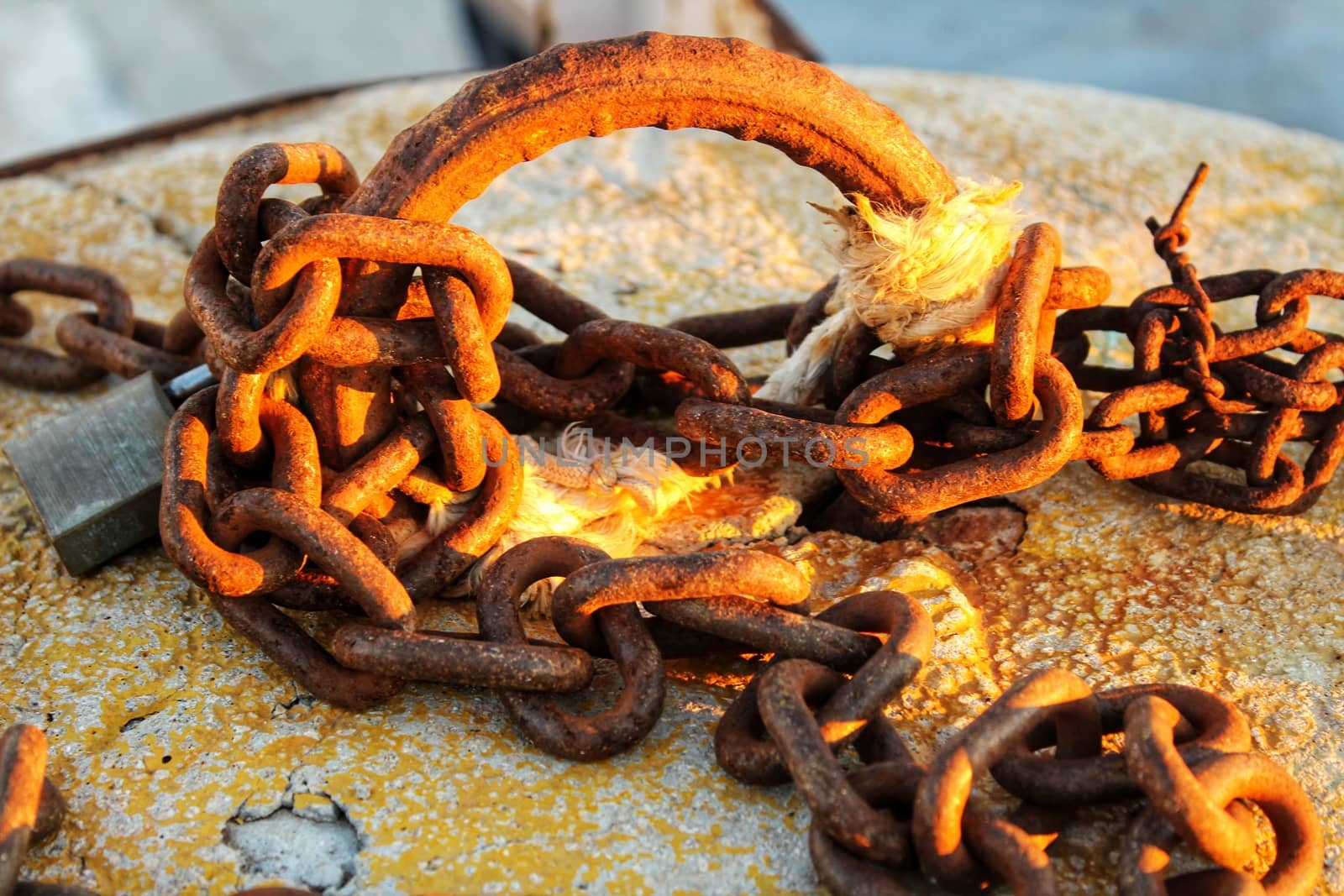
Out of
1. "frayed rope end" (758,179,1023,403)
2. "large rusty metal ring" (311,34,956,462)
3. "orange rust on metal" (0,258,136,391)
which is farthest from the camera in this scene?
"orange rust on metal" (0,258,136,391)

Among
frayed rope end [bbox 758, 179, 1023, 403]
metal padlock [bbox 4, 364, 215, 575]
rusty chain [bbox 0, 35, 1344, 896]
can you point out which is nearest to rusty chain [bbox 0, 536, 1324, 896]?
rusty chain [bbox 0, 35, 1344, 896]

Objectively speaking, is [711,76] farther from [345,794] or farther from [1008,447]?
[345,794]

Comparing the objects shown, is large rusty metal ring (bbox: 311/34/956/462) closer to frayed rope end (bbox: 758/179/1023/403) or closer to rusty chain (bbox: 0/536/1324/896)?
frayed rope end (bbox: 758/179/1023/403)

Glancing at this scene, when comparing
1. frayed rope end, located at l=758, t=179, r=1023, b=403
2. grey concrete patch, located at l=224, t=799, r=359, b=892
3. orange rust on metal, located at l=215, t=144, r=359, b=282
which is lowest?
grey concrete patch, located at l=224, t=799, r=359, b=892

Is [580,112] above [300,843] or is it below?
above

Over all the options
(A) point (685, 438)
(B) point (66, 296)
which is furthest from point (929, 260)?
(B) point (66, 296)

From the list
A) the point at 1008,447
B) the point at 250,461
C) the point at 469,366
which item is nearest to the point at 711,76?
the point at 469,366

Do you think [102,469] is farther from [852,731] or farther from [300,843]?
[852,731]
